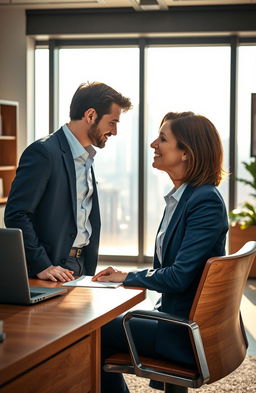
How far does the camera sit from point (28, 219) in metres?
2.60

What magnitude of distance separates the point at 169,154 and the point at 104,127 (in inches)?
22.5

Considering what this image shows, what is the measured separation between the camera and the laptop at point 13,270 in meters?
1.95

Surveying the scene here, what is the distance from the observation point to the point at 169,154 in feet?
7.82

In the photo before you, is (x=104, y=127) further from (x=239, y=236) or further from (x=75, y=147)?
(x=239, y=236)

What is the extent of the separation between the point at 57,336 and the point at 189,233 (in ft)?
2.31

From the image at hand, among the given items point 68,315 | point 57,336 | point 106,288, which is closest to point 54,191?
point 106,288

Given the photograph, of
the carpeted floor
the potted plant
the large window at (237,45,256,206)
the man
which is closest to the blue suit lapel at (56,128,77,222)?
the man

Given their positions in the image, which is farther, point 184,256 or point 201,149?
point 201,149

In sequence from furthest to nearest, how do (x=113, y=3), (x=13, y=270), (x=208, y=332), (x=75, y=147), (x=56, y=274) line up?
(x=113, y=3)
(x=75, y=147)
(x=56, y=274)
(x=208, y=332)
(x=13, y=270)

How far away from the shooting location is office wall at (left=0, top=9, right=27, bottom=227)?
7.24 meters

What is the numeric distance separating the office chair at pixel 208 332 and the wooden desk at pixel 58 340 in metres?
0.16

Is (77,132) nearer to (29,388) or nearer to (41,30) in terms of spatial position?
(29,388)

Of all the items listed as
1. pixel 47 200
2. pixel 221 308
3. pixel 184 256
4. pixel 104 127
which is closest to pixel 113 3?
pixel 104 127

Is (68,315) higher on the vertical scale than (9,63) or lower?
lower
